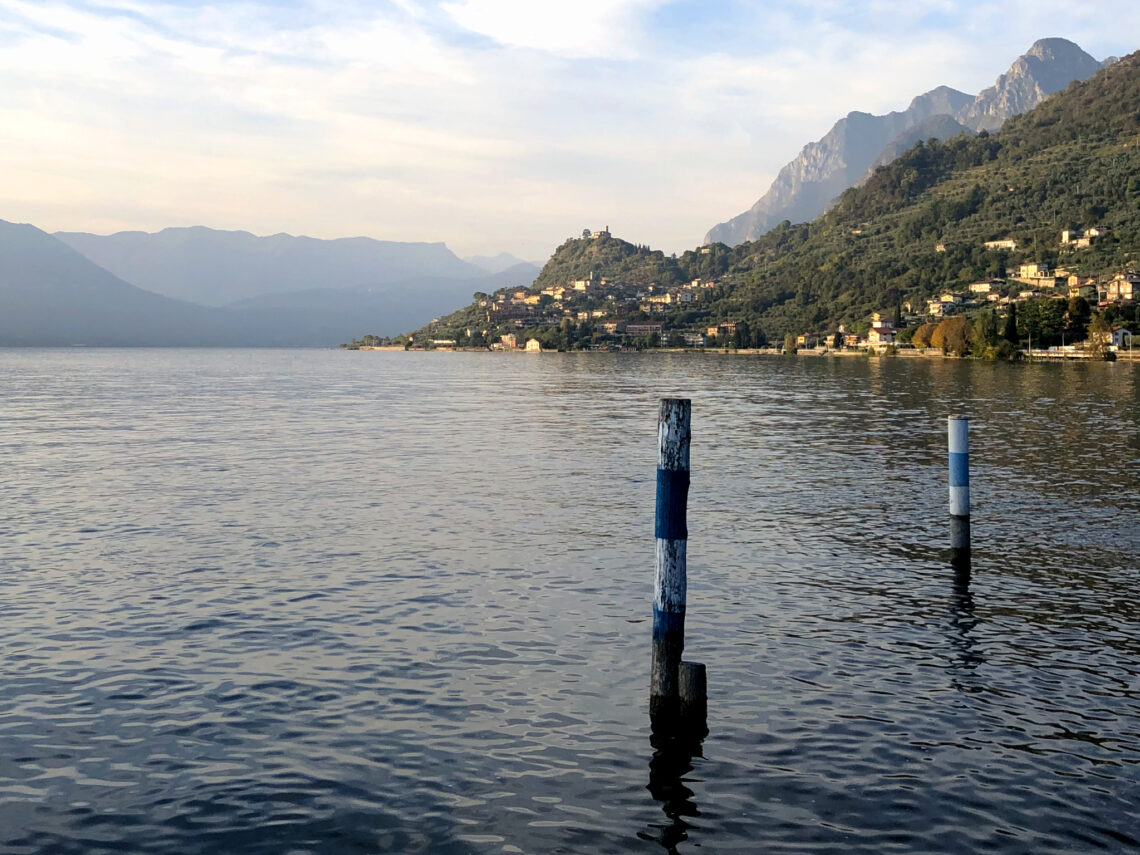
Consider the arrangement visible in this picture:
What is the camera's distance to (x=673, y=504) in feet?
39.5

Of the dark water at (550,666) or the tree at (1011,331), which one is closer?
the dark water at (550,666)

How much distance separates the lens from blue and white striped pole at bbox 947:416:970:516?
19.3m

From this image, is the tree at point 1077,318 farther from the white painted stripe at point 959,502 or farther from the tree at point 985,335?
the white painted stripe at point 959,502

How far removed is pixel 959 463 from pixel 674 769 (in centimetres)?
1125

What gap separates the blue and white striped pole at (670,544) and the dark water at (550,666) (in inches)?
34.0

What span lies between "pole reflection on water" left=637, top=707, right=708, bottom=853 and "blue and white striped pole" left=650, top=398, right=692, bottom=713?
1.37ft

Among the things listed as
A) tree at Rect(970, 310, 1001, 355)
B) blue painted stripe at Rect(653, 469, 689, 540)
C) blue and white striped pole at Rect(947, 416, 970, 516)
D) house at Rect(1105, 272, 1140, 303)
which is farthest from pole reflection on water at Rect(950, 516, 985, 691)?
house at Rect(1105, 272, 1140, 303)

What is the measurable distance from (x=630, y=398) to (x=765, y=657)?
6596 centimetres

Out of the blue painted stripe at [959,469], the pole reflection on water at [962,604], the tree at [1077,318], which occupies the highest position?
the tree at [1077,318]

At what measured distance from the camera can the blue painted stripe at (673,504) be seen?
12023 mm

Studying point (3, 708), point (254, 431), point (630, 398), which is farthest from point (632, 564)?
point (630, 398)

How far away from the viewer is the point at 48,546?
21.3 metres

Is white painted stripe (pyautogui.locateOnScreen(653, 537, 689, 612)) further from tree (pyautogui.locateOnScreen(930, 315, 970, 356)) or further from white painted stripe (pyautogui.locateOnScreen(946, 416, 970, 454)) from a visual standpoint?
tree (pyautogui.locateOnScreen(930, 315, 970, 356))

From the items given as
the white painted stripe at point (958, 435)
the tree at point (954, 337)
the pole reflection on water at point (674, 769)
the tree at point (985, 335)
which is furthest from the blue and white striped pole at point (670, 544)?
the tree at point (954, 337)
